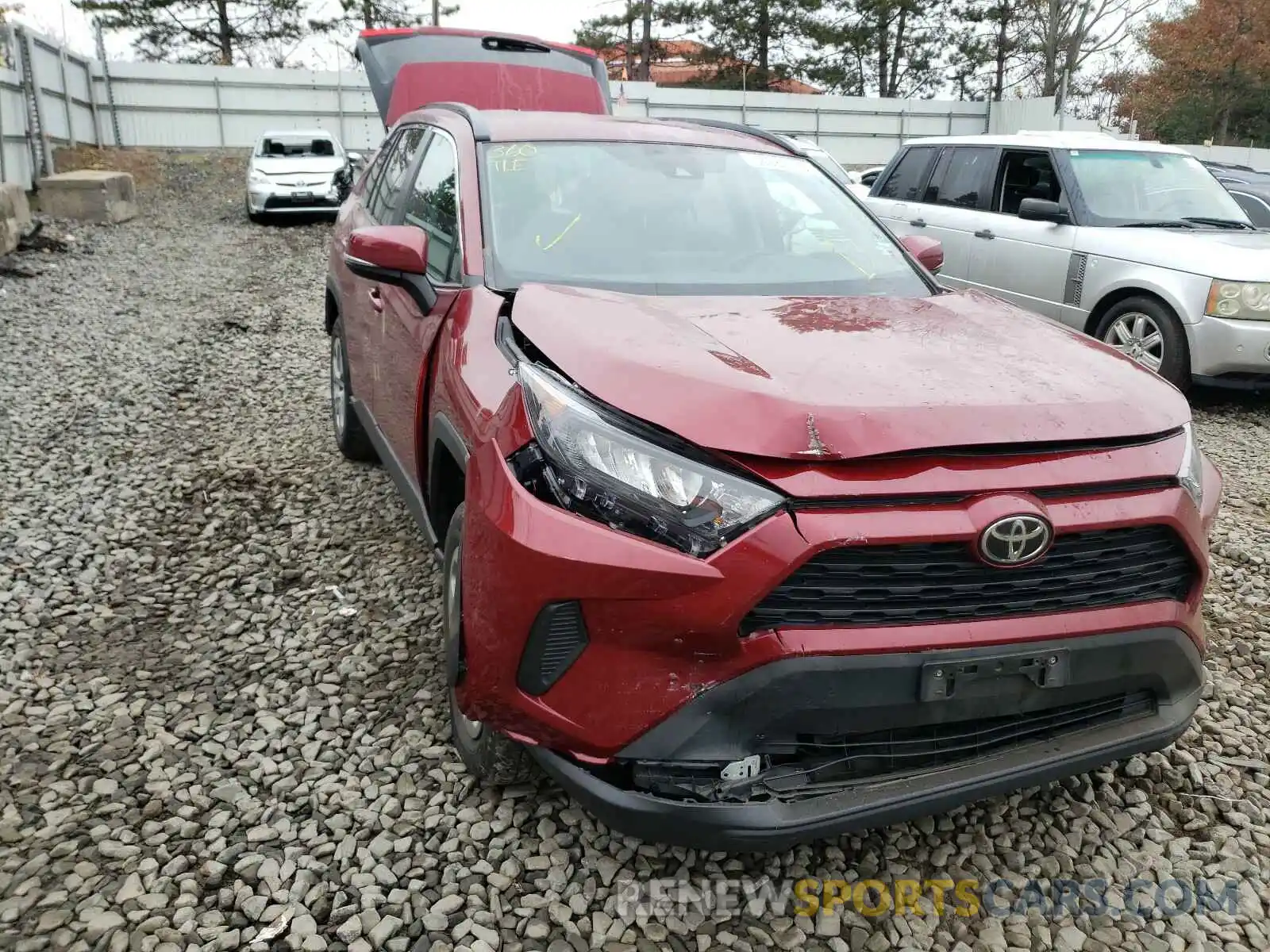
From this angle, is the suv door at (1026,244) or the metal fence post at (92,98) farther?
the metal fence post at (92,98)

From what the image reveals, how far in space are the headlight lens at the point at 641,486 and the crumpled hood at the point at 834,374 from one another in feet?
0.20

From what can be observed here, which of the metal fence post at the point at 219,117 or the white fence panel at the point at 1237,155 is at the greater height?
the metal fence post at the point at 219,117

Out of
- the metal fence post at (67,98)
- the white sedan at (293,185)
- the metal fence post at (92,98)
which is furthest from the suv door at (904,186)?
the metal fence post at (92,98)

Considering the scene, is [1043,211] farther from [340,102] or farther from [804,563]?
[340,102]

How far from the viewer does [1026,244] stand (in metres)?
7.16

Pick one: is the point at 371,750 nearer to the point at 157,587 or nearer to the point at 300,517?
the point at 157,587

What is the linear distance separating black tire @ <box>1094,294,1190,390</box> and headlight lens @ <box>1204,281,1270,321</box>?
0.26m

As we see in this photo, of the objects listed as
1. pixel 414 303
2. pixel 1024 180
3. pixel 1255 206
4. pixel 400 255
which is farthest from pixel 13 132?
pixel 1255 206

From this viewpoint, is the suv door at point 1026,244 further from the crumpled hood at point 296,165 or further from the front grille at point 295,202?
the crumpled hood at point 296,165

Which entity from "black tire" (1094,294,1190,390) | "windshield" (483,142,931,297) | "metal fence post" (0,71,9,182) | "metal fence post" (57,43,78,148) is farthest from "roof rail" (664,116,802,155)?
"metal fence post" (57,43,78,148)

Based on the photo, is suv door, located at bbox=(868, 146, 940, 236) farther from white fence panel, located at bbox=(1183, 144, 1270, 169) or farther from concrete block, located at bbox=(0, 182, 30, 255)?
white fence panel, located at bbox=(1183, 144, 1270, 169)

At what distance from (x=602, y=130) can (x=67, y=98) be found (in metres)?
18.9

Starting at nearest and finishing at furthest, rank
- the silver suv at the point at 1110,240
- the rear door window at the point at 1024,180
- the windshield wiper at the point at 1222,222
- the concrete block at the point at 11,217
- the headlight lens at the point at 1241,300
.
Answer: the headlight lens at the point at 1241,300 → the silver suv at the point at 1110,240 → the windshield wiper at the point at 1222,222 → the rear door window at the point at 1024,180 → the concrete block at the point at 11,217

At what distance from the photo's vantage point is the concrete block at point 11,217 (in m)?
10.4
